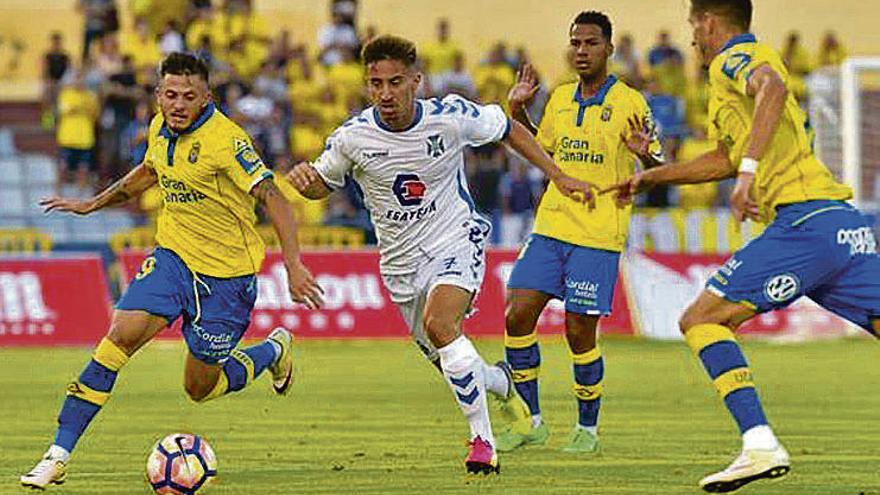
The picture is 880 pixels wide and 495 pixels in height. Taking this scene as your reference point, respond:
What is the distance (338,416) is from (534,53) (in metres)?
23.5

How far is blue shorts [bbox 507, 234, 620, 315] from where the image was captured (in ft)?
40.8

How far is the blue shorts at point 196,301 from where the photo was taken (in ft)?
36.4

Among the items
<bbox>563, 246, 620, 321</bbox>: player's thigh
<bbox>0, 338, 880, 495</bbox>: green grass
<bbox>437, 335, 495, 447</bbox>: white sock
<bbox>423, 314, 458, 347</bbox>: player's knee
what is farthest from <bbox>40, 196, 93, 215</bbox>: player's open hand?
<bbox>563, 246, 620, 321</bbox>: player's thigh

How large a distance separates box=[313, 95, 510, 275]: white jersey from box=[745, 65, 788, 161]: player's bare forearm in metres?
2.37

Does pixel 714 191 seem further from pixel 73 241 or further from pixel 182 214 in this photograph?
pixel 182 214

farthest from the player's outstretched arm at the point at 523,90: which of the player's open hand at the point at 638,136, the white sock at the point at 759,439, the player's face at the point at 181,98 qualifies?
the white sock at the point at 759,439

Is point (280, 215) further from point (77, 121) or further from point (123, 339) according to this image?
point (77, 121)

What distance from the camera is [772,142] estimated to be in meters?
9.50

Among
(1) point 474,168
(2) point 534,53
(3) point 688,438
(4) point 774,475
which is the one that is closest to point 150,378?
(3) point 688,438

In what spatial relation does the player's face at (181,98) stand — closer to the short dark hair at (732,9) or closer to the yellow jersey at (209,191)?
the yellow jersey at (209,191)

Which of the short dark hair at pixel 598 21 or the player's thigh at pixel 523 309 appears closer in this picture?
the short dark hair at pixel 598 21

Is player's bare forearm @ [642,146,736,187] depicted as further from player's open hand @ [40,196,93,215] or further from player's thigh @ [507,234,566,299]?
player's open hand @ [40,196,93,215]

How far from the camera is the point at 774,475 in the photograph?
908 centimetres

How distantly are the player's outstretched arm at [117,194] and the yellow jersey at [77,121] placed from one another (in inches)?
655
